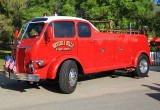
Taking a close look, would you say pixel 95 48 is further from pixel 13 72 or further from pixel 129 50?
pixel 13 72

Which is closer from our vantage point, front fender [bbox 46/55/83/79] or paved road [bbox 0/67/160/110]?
paved road [bbox 0/67/160/110]

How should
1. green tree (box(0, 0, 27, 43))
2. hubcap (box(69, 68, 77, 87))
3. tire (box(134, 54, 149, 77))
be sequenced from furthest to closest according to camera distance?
green tree (box(0, 0, 27, 43)), tire (box(134, 54, 149, 77)), hubcap (box(69, 68, 77, 87))

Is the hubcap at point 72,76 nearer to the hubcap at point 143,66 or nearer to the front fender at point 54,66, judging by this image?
the front fender at point 54,66

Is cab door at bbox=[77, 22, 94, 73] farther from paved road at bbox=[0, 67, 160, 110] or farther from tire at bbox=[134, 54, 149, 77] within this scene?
tire at bbox=[134, 54, 149, 77]

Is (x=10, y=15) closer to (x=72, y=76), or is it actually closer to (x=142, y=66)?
(x=142, y=66)

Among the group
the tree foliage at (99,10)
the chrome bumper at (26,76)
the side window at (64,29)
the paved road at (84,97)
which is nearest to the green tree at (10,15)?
the tree foliage at (99,10)

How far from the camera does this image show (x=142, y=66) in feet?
32.6

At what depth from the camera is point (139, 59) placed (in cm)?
965

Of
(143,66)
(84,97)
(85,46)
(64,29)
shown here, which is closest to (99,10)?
(143,66)

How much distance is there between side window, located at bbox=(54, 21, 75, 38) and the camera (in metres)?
6.88

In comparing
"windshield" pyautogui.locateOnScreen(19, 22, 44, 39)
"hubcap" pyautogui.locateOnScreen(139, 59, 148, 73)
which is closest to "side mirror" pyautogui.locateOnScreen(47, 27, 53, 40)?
"windshield" pyautogui.locateOnScreen(19, 22, 44, 39)

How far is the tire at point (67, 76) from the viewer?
655 cm

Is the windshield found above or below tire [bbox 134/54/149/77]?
above

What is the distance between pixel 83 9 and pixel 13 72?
12.3 meters
